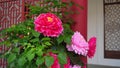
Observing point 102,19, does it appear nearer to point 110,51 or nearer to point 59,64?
point 110,51

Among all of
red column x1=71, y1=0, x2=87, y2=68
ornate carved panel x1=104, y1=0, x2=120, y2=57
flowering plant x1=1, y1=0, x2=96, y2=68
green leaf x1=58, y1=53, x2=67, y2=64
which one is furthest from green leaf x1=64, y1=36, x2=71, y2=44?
ornate carved panel x1=104, y1=0, x2=120, y2=57

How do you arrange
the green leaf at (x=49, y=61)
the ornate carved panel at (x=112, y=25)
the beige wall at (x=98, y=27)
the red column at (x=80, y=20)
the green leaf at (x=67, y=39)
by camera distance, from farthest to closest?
the beige wall at (x=98, y=27) → the ornate carved panel at (x=112, y=25) → the red column at (x=80, y=20) → the green leaf at (x=67, y=39) → the green leaf at (x=49, y=61)

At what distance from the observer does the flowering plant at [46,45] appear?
1489 millimetres

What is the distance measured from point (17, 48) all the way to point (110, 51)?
14.9 ft

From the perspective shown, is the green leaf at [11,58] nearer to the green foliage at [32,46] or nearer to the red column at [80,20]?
the green foliage at [32,46]

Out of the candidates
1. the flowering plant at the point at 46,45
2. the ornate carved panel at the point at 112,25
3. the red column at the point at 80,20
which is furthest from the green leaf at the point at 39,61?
the ornate carved panel at the point at 112,25

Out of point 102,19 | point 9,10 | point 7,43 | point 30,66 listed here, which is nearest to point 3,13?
point 9,10

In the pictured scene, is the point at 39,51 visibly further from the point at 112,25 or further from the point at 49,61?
the point at 112,25

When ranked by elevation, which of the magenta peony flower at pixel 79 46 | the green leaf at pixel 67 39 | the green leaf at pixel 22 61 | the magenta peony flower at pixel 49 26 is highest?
the magenta peony flower at pixel 49 26

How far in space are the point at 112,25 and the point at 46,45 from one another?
4554 mm

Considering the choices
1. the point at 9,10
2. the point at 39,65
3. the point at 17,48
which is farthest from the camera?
the point at 9,10

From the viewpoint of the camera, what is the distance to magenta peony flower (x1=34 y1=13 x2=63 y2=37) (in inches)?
59.3

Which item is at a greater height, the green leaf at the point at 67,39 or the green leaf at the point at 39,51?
the green leaf at the point at 67,39

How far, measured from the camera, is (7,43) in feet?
5.52
